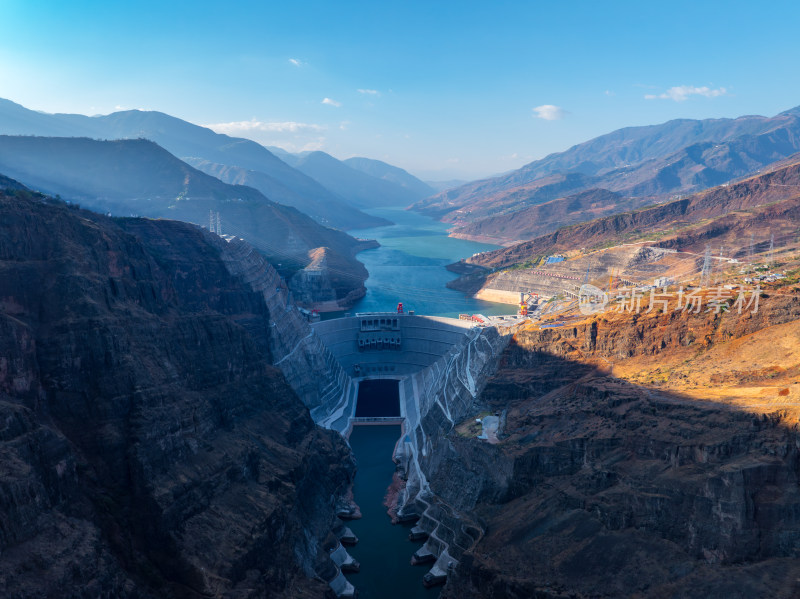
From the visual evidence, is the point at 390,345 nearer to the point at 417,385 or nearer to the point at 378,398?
the point at 417,385

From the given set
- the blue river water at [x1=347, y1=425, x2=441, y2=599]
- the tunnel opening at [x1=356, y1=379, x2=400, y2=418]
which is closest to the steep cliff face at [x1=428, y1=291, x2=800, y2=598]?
the blue river water at [x1=347, y1=425, x2=441, y2=599]

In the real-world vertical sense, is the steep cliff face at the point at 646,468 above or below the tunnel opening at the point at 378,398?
above

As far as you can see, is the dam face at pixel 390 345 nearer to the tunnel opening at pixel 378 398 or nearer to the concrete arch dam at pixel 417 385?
the concrete arch dam at pixel 417 385

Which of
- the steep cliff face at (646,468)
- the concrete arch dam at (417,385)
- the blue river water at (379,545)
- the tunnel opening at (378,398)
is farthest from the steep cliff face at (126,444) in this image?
the tunnel opening at (378,398)

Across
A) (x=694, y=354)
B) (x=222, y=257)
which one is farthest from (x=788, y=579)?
(x=222, y=257)

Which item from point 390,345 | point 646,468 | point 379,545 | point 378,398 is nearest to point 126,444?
point 379,545

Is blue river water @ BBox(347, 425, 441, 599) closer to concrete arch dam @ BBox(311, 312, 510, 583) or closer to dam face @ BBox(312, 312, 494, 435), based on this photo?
concrete arch dam @ BBox(311, 312, 510, 583)

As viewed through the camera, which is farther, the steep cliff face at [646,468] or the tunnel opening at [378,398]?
the tunnel opening at [378,398]
